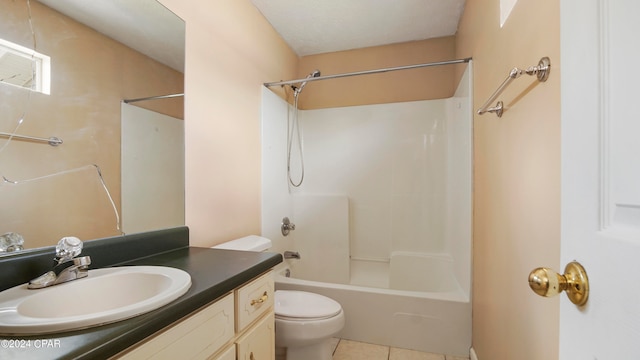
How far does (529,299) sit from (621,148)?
2.71 ft

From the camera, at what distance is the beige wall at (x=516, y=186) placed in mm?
799

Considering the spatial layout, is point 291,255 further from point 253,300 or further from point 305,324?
point 253,300

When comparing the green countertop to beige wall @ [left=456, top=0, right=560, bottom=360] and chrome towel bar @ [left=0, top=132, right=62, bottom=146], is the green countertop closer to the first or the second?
chrome towel bar @ [left=0, top=132, right=62, bottom=146]

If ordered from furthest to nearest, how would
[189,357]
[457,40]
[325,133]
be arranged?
[325,133]
[457,40]
[189,357]

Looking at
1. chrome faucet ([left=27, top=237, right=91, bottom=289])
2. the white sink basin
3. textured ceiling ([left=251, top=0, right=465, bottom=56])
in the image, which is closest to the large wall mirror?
chrome faucet ([left=27, top=237, right=91, bottom=289])

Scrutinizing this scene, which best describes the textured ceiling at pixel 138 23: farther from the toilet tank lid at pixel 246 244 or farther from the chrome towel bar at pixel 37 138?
the toilet tank lid at pixel 246 244

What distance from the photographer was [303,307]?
5.15 feet

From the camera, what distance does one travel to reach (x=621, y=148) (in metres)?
0.34

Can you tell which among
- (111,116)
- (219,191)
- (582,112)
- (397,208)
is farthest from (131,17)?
(397,208)

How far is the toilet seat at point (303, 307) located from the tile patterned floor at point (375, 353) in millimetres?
467

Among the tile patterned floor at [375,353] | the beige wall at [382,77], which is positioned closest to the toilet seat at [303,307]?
the tile patterned floor at [375,353]

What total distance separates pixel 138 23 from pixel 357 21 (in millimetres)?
1685

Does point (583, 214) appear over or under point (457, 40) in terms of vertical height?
under

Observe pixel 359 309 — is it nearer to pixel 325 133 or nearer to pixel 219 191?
pixel 219 191
